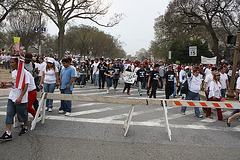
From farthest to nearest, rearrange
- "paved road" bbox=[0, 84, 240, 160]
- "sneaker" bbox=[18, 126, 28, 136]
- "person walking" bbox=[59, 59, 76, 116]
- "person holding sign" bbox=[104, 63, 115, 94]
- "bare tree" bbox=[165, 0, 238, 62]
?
"bare tree" bbox=[165, 0, 238, 62] → "person holding sign" bbox=[104, 63, 115, 94] → "person walking" bbox=[59, 59, 76, 116] → "sneaker" bbox=[18, 126, 28, 136] → "paved road" bbox=[0, 84, 240, 160]

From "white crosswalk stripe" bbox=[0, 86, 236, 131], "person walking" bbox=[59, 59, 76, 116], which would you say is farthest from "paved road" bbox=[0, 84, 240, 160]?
"person walking" bbox=[59, 59, 76, 116]

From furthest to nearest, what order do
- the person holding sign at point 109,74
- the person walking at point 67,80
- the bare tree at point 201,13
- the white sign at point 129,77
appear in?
the bare tree at point 201,13 < the person holding sign at point 109,74 < the white sign at point 129,77 < the person walking at point 67,80

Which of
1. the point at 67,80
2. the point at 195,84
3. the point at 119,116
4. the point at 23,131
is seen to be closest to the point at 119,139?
the point at 119,116

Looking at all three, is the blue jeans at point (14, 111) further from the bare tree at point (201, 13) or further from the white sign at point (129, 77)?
the bare tree at point (201, 13)

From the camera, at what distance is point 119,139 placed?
4.56 metres

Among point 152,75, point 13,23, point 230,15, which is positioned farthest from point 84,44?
point 152,75

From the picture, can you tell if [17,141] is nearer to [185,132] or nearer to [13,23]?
[185,132]

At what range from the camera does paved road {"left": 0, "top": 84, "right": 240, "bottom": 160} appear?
384 cm

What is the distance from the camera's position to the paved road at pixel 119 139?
384cm

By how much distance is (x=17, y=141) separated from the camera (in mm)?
4262

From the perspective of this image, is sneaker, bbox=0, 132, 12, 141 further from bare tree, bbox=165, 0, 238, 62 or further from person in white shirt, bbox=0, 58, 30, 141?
bare tree, bbox=165, 0, 238, 62

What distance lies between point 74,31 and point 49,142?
160ft

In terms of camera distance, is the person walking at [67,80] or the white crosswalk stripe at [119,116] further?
the person walking at [67,80]

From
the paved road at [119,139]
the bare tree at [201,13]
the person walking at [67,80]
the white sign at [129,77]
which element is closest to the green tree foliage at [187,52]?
the bare tree at [201,13]
